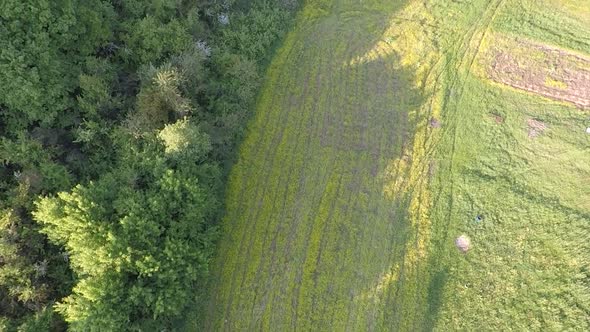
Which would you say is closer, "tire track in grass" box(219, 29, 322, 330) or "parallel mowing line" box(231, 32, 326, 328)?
"tire track in grass" box(219, 29, 322, 330)

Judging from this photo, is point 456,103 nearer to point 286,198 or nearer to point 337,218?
point 337,218

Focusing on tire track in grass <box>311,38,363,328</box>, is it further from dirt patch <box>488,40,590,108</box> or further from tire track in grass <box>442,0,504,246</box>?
dirt patch <box>488,40,590,108</box>

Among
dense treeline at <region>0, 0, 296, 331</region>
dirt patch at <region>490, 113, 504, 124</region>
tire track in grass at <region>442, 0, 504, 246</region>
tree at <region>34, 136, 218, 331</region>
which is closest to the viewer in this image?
tree at <region>34, 136, 218, 331</region>

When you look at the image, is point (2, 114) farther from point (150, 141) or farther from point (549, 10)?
point (549, 10)

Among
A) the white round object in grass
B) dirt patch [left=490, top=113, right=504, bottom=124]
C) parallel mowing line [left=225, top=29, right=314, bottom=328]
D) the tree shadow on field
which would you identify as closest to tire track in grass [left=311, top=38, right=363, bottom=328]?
the tree shadow on field

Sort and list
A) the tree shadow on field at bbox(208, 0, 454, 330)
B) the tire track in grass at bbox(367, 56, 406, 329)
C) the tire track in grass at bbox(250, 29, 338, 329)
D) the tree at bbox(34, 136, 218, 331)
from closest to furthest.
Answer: the tree at bbox(34, 136, 218, 331), the tree shadow on field at bbox(208, 0, 454, 330), the tire track in grass at bbox(367, 56, 406, 329), the tire track in grass at bbox(250, 29, 338, 329)

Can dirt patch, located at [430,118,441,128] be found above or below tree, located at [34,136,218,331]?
below

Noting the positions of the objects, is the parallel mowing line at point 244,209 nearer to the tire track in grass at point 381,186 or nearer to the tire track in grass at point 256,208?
the tire track in grass at point 256,208
